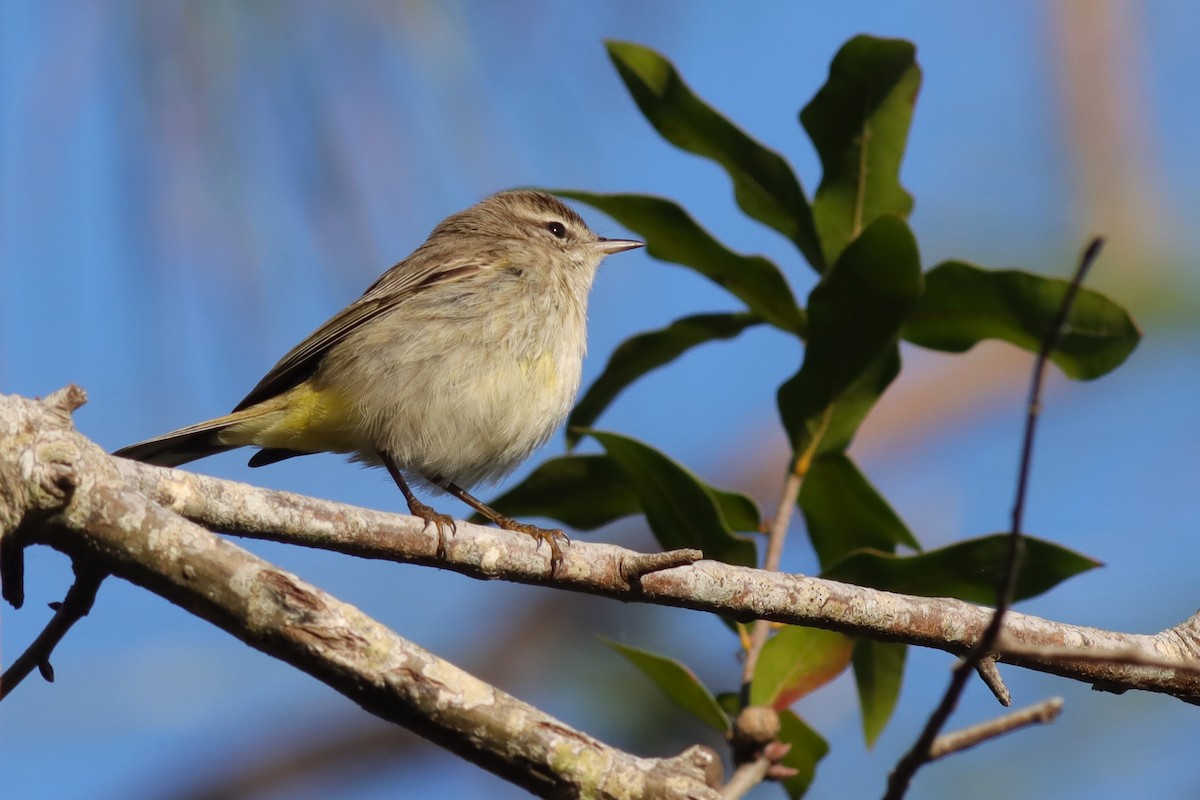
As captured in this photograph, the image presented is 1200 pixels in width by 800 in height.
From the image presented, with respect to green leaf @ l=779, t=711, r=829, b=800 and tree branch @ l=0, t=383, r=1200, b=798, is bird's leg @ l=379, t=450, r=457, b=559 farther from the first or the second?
green leaf @ l=779, t=711, r=829, b=800

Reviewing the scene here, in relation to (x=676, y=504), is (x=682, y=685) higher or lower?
lower

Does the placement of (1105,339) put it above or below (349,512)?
above

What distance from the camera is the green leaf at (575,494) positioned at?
12.4 ft

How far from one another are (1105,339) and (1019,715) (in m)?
1.88

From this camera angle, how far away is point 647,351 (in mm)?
4086

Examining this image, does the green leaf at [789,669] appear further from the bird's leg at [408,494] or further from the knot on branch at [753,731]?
the bird's leg at [408,494]

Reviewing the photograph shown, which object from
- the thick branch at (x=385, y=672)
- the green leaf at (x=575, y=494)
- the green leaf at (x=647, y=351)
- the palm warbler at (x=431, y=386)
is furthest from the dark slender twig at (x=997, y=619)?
the palm warbler at (x=431, y=386)

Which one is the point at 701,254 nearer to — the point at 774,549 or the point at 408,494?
the point at 774,549

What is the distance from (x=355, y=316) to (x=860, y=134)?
2.36 meters

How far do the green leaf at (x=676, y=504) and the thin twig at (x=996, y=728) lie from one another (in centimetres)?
147

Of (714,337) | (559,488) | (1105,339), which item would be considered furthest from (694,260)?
(1105,339)

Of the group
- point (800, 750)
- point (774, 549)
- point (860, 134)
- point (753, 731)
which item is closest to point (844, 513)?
point (774, 549)

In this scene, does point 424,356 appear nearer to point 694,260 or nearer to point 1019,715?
point 694,260

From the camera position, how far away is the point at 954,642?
9.29 feet
